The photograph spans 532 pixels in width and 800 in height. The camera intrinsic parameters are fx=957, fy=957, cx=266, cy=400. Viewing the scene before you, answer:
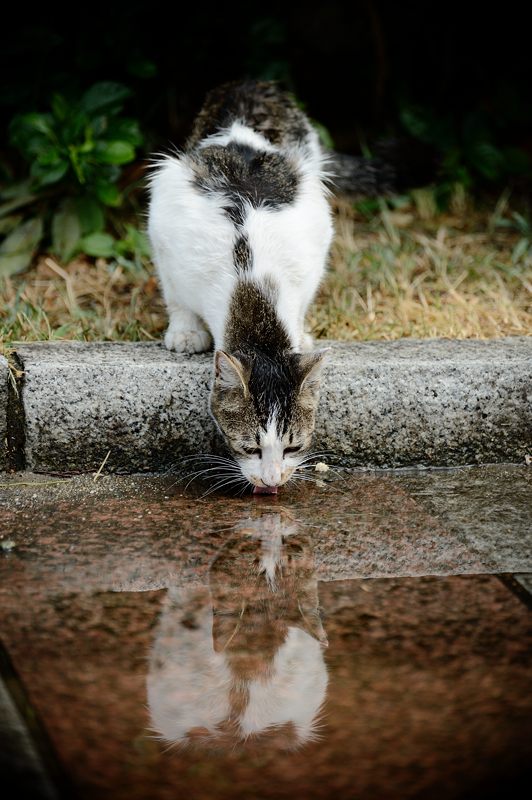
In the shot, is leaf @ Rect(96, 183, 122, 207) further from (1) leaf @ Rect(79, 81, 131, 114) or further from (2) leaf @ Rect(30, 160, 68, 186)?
(1) leaf @ Rect(79, 81, 131, 114)

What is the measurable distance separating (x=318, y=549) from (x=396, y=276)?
6.50 feet

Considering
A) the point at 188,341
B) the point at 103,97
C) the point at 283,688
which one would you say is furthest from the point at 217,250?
the point at 283,688

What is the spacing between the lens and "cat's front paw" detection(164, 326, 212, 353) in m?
3.23

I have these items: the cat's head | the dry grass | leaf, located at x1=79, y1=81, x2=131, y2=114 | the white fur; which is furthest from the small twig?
leaf, located at x1=79, y1=81, x2=131, y2=114

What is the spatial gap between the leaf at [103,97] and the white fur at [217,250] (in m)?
0.75

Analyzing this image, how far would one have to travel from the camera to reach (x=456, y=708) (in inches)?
66.7

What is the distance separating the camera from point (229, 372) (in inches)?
108

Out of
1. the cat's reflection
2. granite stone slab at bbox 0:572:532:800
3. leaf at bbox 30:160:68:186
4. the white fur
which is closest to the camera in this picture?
granite stone slab at bbox 0:572:532:800

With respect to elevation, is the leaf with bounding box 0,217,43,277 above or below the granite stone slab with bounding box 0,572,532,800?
above

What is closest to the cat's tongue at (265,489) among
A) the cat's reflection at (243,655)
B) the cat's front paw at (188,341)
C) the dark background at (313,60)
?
the cat's reflection at (243,655)

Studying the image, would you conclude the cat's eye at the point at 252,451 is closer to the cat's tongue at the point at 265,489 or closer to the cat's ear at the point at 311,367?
the cat's tongue at the point at 265,489

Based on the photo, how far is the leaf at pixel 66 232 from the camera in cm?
424

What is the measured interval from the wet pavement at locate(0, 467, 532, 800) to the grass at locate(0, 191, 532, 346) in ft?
2.73

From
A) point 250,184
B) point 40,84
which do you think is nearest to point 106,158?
point 40,84
